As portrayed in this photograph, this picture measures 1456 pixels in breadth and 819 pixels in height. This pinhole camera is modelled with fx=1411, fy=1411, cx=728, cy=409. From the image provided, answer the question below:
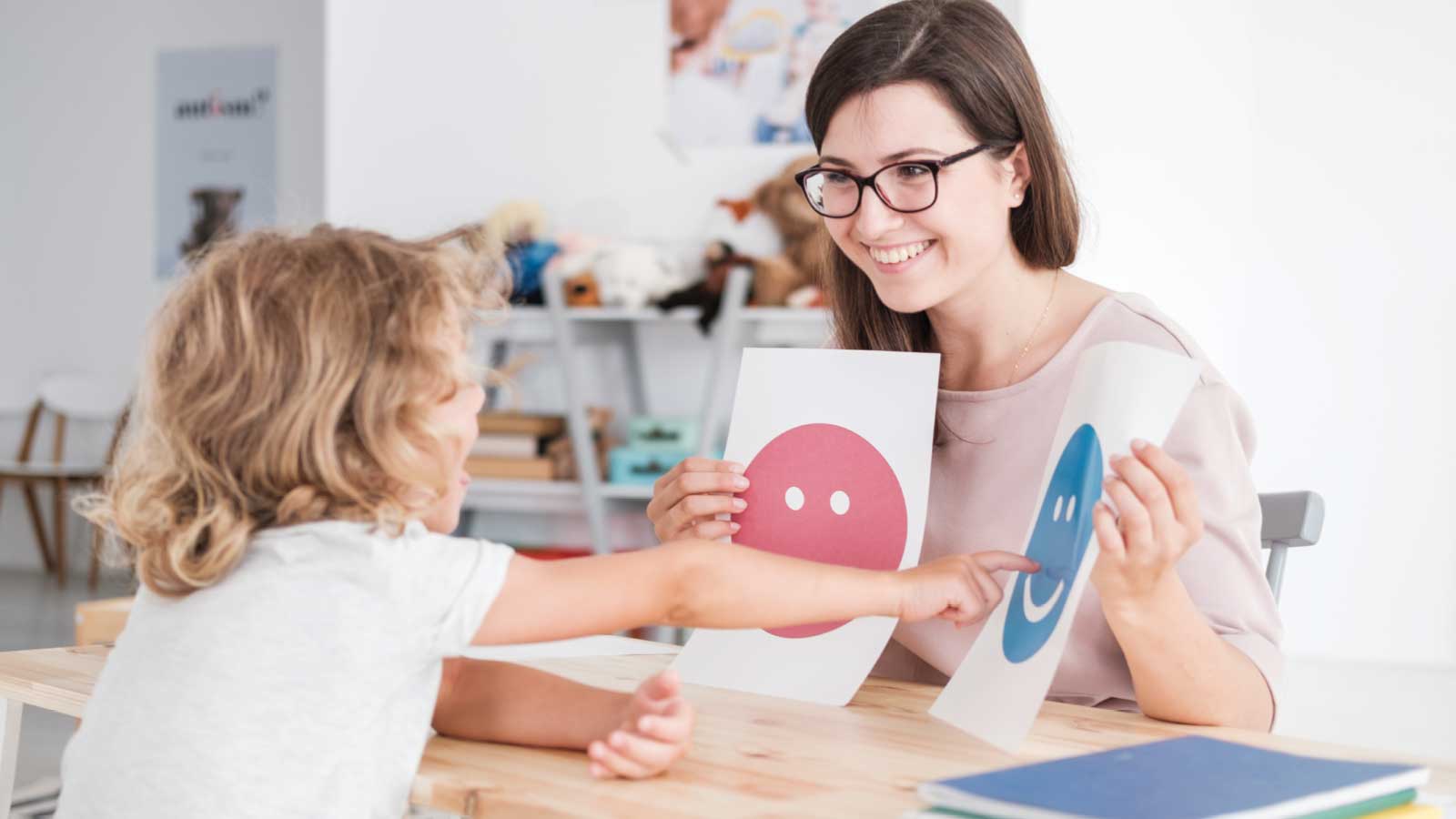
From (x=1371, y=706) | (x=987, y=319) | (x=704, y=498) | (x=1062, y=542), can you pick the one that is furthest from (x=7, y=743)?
(x=1371, y=706)

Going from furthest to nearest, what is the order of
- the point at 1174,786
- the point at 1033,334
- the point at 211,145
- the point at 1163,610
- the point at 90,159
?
the point at 90,159, the point at 211,145, the point at 1033,334, the point at 1163,610, the point at 1174,786

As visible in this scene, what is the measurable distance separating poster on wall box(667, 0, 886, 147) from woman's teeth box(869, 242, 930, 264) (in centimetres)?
306

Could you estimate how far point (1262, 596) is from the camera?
1.28 meters

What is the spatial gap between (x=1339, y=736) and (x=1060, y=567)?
234cm

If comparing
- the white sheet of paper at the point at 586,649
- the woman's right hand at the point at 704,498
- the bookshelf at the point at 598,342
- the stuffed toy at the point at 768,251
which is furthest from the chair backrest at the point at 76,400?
the woman's right hand at the point at 704,498

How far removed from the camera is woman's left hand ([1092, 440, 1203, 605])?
1.00m

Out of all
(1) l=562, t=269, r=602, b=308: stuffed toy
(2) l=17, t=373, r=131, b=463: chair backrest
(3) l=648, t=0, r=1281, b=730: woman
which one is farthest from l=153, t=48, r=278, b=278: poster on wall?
(3) l=648, t=0, r=1281, b=730: woman

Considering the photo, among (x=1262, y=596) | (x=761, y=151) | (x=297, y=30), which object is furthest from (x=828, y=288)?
(x=297, y=30)

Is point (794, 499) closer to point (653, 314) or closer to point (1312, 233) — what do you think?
point (1312, 233)

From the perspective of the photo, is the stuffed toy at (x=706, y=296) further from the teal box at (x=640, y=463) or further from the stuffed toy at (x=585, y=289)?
the teal box at (x=640, y=463)

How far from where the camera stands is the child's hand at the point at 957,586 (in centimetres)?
108

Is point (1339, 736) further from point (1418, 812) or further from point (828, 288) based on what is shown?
point (1418, 812)

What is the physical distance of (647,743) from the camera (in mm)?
945

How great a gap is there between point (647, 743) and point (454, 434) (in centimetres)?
27
